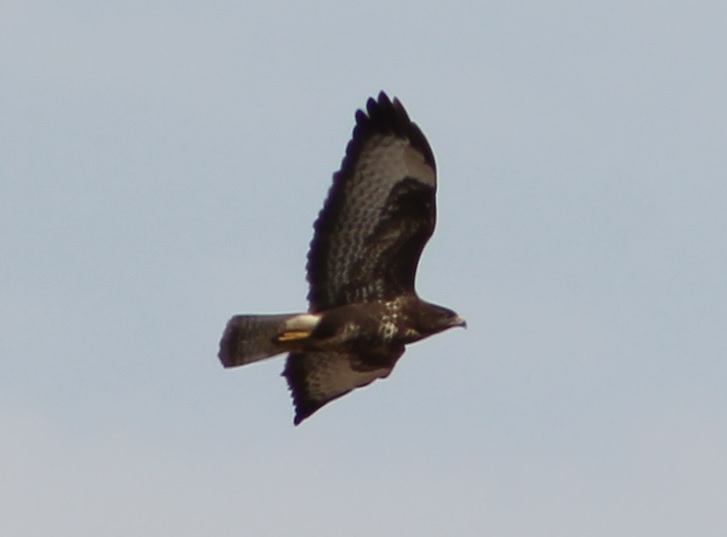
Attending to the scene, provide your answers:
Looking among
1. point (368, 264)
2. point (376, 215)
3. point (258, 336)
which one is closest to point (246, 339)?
point (258, 336)

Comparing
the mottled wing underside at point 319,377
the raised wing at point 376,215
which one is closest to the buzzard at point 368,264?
the raised wing at point 376,215

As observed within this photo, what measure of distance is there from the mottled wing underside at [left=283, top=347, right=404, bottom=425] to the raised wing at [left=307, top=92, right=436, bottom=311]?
662mm

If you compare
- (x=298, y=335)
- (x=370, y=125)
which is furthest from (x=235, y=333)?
(x=370, y=125)

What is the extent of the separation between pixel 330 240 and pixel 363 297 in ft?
1.53

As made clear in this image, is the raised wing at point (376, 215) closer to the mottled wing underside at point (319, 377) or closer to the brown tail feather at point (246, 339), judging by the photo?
the brown tail feather at point (246, 339)

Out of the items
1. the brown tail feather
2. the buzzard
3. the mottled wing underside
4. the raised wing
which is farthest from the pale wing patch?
the brown tail feather

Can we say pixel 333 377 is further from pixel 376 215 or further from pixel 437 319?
pixel 376 215

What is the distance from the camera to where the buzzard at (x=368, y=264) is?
66.1 ft

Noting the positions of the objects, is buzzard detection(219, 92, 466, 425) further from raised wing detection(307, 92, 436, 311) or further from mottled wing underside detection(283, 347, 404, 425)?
mottled wing underside detection(283, 347, 404, 425)

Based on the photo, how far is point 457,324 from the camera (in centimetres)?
2053

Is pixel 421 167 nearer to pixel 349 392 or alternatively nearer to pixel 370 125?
pixel 370 125

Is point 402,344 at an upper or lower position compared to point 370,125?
lower

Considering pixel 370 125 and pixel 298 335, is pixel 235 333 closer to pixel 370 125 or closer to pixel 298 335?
pixel 298 335

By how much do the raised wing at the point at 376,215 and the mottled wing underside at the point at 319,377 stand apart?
662 millimetres
